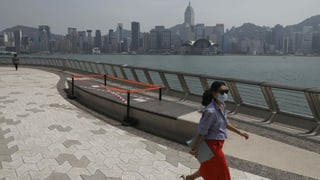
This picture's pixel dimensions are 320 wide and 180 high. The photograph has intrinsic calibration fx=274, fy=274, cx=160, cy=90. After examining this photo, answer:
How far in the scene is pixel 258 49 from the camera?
181125mm

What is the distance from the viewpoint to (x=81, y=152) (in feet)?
17.5

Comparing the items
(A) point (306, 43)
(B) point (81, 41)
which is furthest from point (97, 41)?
(A) point (306, 43)

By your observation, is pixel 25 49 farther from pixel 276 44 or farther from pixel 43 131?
pixel 276 44

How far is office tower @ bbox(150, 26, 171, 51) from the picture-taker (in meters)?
163

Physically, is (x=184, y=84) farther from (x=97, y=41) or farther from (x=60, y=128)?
(x=97, y=41)

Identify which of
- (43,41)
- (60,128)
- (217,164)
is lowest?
(60,128)

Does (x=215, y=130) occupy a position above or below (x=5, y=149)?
above

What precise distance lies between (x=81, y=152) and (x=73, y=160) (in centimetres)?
40

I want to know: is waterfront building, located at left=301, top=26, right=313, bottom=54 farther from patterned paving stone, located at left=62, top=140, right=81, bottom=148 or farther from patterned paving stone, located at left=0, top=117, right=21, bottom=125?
patterned paving stone, located at left=62, top=140, right=81, bottom=148

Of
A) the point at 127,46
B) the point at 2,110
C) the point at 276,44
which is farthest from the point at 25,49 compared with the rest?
the point at 276,44

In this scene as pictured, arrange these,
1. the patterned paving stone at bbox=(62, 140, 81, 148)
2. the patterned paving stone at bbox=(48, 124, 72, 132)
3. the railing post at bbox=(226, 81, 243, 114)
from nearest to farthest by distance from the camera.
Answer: the patterned paving stone at bbox=(62, 140, 81, 148)
the patterned paving stone at bbox=(48, 124, 72, 132)
the railing post at bbox=(226, 81, 243, 114)

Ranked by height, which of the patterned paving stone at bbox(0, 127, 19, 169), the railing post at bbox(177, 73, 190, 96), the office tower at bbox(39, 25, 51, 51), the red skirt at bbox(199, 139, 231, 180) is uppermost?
the office tower at bbox(39, 25, 51, 51)

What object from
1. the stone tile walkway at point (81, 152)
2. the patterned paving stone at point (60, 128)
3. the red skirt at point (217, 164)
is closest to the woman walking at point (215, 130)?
the red skirt at point (217, 164)

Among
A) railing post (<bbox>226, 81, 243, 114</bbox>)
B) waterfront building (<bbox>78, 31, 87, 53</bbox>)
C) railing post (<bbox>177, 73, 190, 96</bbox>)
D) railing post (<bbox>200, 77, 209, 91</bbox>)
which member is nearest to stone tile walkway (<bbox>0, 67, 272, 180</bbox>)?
railing post (<bbox>226, 81, 243, 114</bbox>)
